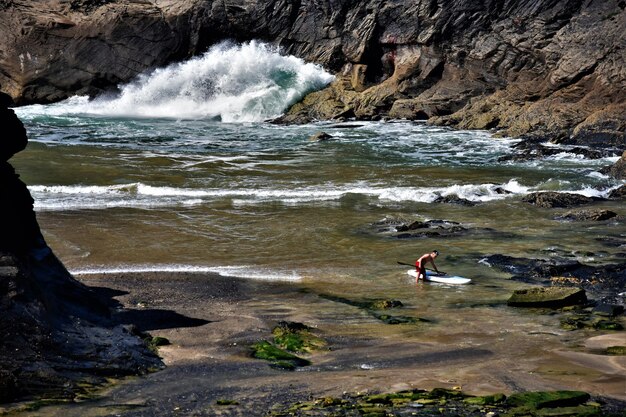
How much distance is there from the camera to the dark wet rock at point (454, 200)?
20297 mm

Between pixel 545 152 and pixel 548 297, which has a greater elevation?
pixel 545 152

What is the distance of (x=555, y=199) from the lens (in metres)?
20.0

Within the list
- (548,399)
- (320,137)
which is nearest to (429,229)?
(548,399)

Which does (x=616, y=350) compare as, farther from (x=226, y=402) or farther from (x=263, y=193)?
(x=263, y=193)

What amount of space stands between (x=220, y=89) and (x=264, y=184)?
19.2 meters

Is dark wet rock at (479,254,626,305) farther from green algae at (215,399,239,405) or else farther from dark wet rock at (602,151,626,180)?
dark wet rock at (602,151,626,180)

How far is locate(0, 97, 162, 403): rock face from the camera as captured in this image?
740cm

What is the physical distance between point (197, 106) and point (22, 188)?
106ft

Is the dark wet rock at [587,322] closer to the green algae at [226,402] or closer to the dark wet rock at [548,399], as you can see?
the dark wet rock at [548,399]

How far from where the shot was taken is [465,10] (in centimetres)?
3791

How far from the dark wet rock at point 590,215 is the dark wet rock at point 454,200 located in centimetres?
249

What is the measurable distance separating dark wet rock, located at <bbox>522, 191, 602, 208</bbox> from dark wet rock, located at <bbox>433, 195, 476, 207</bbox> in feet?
4.38

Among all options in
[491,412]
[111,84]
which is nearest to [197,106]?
[111,84]

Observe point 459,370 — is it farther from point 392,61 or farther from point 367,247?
point 392,61
